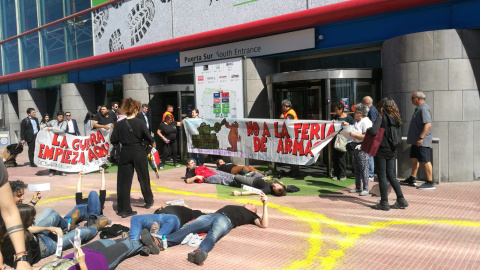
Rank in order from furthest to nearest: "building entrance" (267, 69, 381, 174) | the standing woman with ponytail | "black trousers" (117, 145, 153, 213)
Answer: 1. "building entrance" (267, 69, 381, 174)
2. the standing woman with ponytail
3. "black trousers" (117, 145, 153, 213)

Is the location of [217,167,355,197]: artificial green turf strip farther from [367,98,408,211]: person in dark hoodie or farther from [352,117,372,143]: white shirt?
[367,98,408,211]: person in dark hoodie

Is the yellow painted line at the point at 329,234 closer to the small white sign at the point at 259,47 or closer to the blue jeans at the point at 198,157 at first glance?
the blue jeans at the point at 198,157

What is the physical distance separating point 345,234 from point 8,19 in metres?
27.5

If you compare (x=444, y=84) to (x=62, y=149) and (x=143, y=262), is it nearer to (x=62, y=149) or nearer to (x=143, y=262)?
(x=143, y=262)

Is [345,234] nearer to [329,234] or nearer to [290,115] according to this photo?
[329,234]

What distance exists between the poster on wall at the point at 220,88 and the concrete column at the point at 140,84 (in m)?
3.76

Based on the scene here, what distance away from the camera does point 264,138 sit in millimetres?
10156

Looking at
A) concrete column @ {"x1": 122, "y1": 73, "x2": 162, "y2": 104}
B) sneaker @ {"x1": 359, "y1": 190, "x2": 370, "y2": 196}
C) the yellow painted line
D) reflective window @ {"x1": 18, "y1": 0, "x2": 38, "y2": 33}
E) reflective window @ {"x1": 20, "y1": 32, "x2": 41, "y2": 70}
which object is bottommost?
the yellow painted line

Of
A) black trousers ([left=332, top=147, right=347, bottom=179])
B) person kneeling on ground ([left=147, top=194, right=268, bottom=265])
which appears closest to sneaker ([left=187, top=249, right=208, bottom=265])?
person kneeling on ground ([left=147, top=194, right=268, bottom=265])

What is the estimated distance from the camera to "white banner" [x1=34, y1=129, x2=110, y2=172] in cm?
1152

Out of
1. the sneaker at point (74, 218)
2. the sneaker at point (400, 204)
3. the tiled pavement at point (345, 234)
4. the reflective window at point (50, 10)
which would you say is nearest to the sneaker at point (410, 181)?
→ the tiled pavement at point (345, 234)

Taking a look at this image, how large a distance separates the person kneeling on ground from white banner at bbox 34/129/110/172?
23.7 feet

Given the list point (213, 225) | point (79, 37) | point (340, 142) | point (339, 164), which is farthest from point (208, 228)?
point (79, 37)

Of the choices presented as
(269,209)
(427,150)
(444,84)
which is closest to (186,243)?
(269,209)
